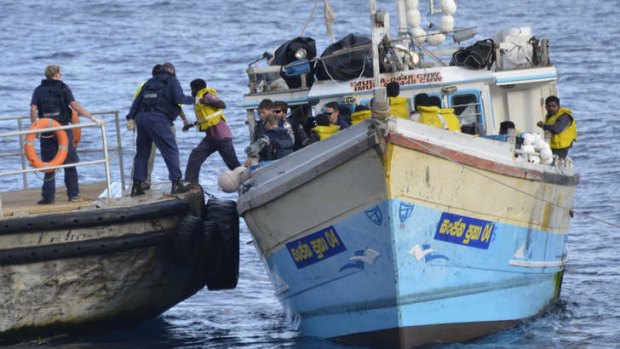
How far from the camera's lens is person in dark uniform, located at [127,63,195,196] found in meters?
17.1

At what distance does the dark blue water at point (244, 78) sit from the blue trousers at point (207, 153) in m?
1.89

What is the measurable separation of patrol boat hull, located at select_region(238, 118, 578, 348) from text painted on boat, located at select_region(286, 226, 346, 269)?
13 mm

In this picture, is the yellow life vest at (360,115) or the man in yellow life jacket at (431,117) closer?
the man in yellow life jacket at (431,117)

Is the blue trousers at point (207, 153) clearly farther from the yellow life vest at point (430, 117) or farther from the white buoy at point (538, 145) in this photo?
the white buoy at point (538, 145)

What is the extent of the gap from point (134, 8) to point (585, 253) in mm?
39158

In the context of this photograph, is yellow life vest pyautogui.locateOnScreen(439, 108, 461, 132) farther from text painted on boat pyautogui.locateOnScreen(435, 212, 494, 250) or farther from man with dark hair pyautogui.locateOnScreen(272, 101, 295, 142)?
man with dark hair pyautogui.locateOnScreen(272, 101, 295, 142)

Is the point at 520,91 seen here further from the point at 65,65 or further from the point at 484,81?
the point at 65,65

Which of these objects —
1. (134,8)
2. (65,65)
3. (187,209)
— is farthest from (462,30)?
(134,8)

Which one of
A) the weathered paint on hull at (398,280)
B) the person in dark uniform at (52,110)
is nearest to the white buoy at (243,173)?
the weathered paint on hull at (398,280)

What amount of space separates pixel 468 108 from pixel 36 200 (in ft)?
17.1

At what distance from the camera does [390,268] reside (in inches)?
579

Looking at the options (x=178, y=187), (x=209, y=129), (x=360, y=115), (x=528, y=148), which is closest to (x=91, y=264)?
(x=178, y=187)

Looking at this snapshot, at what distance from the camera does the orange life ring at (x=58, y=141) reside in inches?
655

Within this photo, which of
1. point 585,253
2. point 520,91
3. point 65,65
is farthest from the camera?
point 65,65
